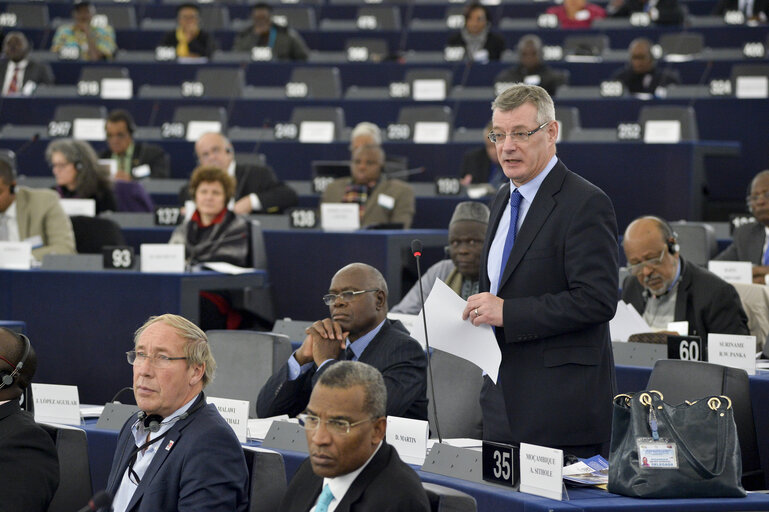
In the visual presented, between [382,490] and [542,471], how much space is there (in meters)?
0.40

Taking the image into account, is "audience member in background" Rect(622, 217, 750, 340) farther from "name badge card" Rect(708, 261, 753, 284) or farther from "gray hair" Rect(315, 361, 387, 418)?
"gray hair" Rect(315, 361, 387, 418)

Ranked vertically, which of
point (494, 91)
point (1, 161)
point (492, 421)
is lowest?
point (492, 421)

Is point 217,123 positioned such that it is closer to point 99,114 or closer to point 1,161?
point 99,114

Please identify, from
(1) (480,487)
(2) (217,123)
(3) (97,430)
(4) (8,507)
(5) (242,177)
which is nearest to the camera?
(1) (480,487)

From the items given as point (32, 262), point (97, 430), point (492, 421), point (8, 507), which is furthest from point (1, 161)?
point (492, 421)

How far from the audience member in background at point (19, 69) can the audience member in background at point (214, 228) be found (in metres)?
4.57

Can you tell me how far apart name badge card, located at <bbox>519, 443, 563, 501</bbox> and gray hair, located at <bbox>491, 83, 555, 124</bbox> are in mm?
712

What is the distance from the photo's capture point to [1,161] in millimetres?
6121

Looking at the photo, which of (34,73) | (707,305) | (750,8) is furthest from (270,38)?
(707,305)

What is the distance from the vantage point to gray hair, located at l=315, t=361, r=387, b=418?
237 cm

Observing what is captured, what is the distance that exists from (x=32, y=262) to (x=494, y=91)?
4364 mm

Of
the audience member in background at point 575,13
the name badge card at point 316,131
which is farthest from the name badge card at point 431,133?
the audience member in background at point 575,13

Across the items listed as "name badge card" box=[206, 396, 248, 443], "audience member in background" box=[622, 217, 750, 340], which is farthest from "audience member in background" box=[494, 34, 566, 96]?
"name badge card" box=[206, 396, 248, 443]

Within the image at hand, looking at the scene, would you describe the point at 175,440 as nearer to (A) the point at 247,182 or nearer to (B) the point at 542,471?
(B) the point at 542,471
